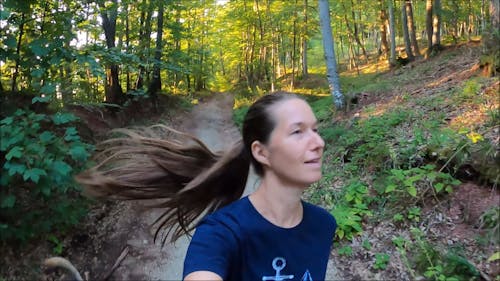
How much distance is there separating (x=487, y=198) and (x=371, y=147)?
2964 millimetres

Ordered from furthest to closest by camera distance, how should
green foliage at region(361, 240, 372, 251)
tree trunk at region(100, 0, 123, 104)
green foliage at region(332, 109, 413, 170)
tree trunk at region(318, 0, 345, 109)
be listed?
tree trunk at region(100, 0, 123, 104), tree trunk at region(318, 0, 345, 109), green foliage at region(332, 109, 413, 170), green foliage at region(361, 240, 372, 251)

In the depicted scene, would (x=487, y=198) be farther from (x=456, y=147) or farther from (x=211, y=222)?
(x=211, y=222)

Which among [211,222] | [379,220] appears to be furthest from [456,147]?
[211,222]

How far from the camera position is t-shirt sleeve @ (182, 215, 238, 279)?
167 centimetres

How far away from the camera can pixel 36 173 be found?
403cm

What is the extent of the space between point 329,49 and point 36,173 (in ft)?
33.9

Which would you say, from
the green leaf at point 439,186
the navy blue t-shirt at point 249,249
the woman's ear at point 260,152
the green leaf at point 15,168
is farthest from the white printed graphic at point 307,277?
the green leaf at point 439,186

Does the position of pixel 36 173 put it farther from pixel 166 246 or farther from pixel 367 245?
pixel 367 245

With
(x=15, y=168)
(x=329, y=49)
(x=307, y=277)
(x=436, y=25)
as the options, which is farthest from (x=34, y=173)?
(x=436, y=25)

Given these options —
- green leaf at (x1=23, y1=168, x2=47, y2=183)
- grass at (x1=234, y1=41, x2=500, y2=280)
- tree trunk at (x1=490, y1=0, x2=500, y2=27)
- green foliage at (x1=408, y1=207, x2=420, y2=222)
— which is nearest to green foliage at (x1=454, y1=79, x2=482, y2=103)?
grass at (x1=234, y1=41, x2=500, y2=280)

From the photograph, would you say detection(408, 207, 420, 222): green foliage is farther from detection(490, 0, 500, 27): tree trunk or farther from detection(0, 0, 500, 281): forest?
detection(490, 0, 500, 27): tree trunk

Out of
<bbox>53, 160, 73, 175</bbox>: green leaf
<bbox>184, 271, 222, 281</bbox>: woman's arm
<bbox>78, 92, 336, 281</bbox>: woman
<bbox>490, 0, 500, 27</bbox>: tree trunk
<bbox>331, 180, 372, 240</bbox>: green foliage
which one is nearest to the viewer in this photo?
<bbox>184, 271, 222, 281</bbox>: woman's arm

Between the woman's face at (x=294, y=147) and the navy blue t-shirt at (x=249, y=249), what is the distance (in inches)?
9.1

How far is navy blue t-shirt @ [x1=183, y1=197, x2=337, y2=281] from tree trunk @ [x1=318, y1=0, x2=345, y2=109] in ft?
37.6
